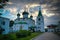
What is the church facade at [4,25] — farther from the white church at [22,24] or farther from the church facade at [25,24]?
the church facade at [25,24]

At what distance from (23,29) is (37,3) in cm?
111

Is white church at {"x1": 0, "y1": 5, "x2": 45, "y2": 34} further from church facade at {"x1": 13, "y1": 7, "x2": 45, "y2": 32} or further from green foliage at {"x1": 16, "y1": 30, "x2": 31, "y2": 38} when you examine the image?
green foliage at {"x1": 16, "y1": 30, "x2": 31, "y2": 38}

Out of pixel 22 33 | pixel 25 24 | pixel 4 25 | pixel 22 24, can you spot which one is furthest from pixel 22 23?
pixel 4 25

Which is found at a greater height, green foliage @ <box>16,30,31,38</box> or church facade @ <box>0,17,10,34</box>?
church facade @ <box>0,17,10,34</box>

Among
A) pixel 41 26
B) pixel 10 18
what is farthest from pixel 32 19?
pixel 10 18

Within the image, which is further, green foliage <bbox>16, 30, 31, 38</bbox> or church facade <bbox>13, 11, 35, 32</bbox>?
church facade <bbox>13, 11, 35, 32</bbox>

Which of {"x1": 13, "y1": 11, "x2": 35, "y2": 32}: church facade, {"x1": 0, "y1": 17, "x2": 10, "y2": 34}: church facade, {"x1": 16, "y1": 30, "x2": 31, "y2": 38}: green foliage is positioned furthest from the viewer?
{"x1": 13, "y1": 11, "x2": 35, "y2": 32}: church facade

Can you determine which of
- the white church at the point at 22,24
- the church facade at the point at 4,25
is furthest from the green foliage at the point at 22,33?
the church facade at the point at 4,25

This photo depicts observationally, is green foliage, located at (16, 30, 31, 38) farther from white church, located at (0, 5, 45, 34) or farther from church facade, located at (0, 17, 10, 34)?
church facade, located at (0, 17, 10, 34)

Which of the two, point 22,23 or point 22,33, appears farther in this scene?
point 22,23

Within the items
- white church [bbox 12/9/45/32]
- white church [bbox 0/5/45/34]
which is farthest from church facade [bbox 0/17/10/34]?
white church [bbox 12/9/45/32]

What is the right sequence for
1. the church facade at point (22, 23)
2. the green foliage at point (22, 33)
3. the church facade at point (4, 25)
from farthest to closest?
1. the church facade at point (22, 23)
2. the green foliage at point (22, 33)
3. the church facade at point (4, 25)

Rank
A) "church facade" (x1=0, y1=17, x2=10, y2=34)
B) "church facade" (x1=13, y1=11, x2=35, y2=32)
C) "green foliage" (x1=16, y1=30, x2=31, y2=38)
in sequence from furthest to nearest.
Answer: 1. "church facade" (x1=13, y1=11, x2=35, y2=32)
2. "green foliage" (x1=16, y1=30, x2=31, y2=38)
3. "church facade" (x1=0, y1=17, x2=10, y2=34)

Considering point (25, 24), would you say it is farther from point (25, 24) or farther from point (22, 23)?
point (22, 23)
